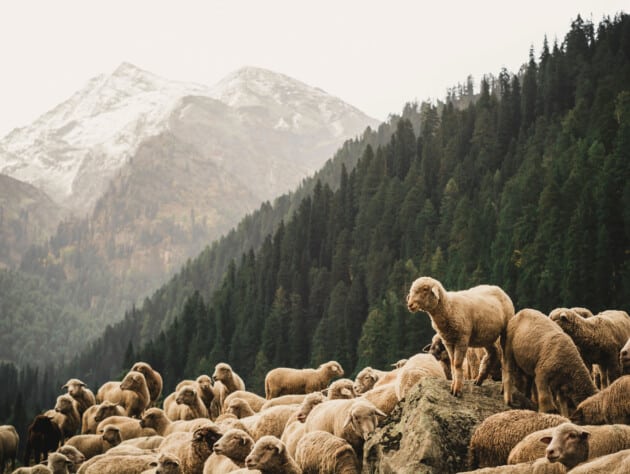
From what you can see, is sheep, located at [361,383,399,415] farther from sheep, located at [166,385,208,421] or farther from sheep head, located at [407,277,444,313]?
sheep, located at [166,385,208,421]

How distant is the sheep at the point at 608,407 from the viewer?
12641 millimetres

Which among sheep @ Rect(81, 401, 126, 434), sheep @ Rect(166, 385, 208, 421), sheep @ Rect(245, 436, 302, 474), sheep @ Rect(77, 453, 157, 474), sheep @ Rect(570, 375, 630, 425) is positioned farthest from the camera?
sheep @ Rect(81, 401, 126, 434)

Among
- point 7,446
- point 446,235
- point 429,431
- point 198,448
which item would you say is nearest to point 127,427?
point 7,446

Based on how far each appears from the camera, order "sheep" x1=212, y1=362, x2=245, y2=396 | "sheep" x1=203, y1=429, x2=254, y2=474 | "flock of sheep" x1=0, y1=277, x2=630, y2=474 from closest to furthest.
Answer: "flock of sheep" x1=0, y1=277, x2=630, y2=474
"sheep" x1=203, y1=429, x2=254, y2=474
"sheep" x1=212, y1=362, x2=245, y2=396

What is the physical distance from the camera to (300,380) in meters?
32.9

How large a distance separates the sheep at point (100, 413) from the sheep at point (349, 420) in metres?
14.4

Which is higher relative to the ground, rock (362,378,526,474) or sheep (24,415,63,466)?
rock (362,378,526,474)

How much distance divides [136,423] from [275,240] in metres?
145

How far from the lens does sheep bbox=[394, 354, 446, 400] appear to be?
1691 centimetres

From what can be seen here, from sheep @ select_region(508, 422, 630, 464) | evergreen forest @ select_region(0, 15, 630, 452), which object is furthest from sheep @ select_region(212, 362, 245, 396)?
evergreen forest @ select_region(0, 15, 630, 452)

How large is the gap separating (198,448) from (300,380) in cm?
1530

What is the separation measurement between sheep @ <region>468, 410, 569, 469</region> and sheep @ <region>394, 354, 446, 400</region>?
3.50m

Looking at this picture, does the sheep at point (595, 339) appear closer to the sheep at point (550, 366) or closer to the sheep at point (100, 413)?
the sheep at point (550, 366)

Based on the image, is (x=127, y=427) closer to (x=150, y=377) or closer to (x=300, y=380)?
(x=150, y=377)
